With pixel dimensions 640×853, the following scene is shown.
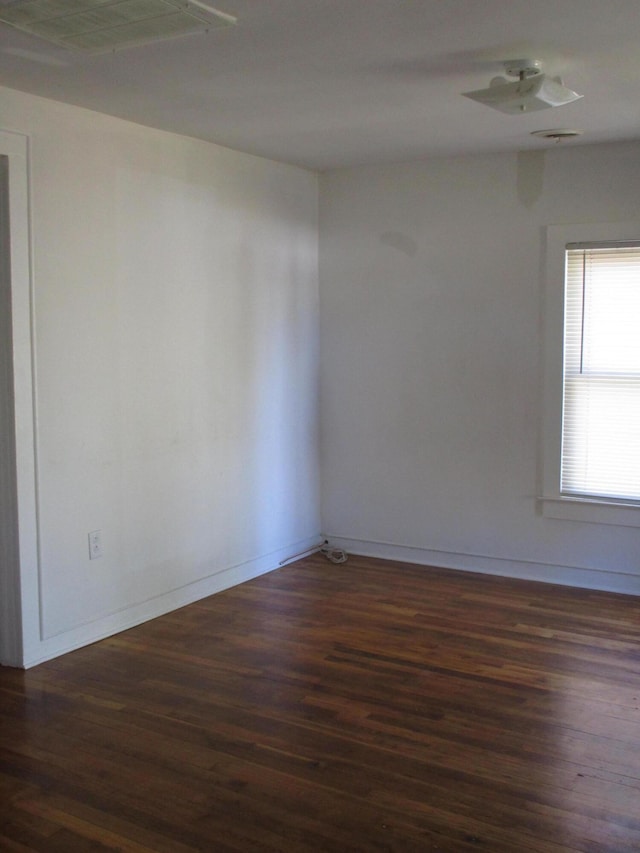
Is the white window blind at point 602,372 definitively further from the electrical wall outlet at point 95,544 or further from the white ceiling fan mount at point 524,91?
the electrical wall outlet at point 95,544

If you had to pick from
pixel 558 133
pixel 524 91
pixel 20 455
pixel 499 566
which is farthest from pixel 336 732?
pixel 558 133

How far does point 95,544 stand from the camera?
13.4 feet

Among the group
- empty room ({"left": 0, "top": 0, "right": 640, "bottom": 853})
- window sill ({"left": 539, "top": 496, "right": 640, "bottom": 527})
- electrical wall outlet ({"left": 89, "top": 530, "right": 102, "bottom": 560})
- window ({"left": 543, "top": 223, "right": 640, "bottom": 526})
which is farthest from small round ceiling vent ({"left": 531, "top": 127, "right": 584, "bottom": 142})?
electrical wall outlet ({"left": 89, "top": 530, "right": 102, "bottom": 560})

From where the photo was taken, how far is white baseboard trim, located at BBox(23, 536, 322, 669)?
3877 mm

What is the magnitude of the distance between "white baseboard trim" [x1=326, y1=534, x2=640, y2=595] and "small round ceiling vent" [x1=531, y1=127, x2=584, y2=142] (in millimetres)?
2427

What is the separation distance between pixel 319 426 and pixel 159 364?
1641mm

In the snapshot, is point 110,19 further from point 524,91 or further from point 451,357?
point 451,357

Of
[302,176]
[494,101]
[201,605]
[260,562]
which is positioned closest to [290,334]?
[302,176]

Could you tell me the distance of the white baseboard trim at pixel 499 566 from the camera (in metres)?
4.91

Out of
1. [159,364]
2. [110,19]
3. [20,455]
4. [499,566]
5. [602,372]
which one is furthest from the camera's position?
[499,566]

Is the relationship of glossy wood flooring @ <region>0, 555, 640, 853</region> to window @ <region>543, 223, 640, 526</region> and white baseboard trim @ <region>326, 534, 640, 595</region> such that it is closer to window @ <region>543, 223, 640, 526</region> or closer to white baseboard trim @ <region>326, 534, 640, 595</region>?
white baseboard trim @ <region>326, 534, 640, 595</region>

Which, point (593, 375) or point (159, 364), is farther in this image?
point (593, 375)

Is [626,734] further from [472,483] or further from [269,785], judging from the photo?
[472,483]

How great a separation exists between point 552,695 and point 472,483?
6.41ft
